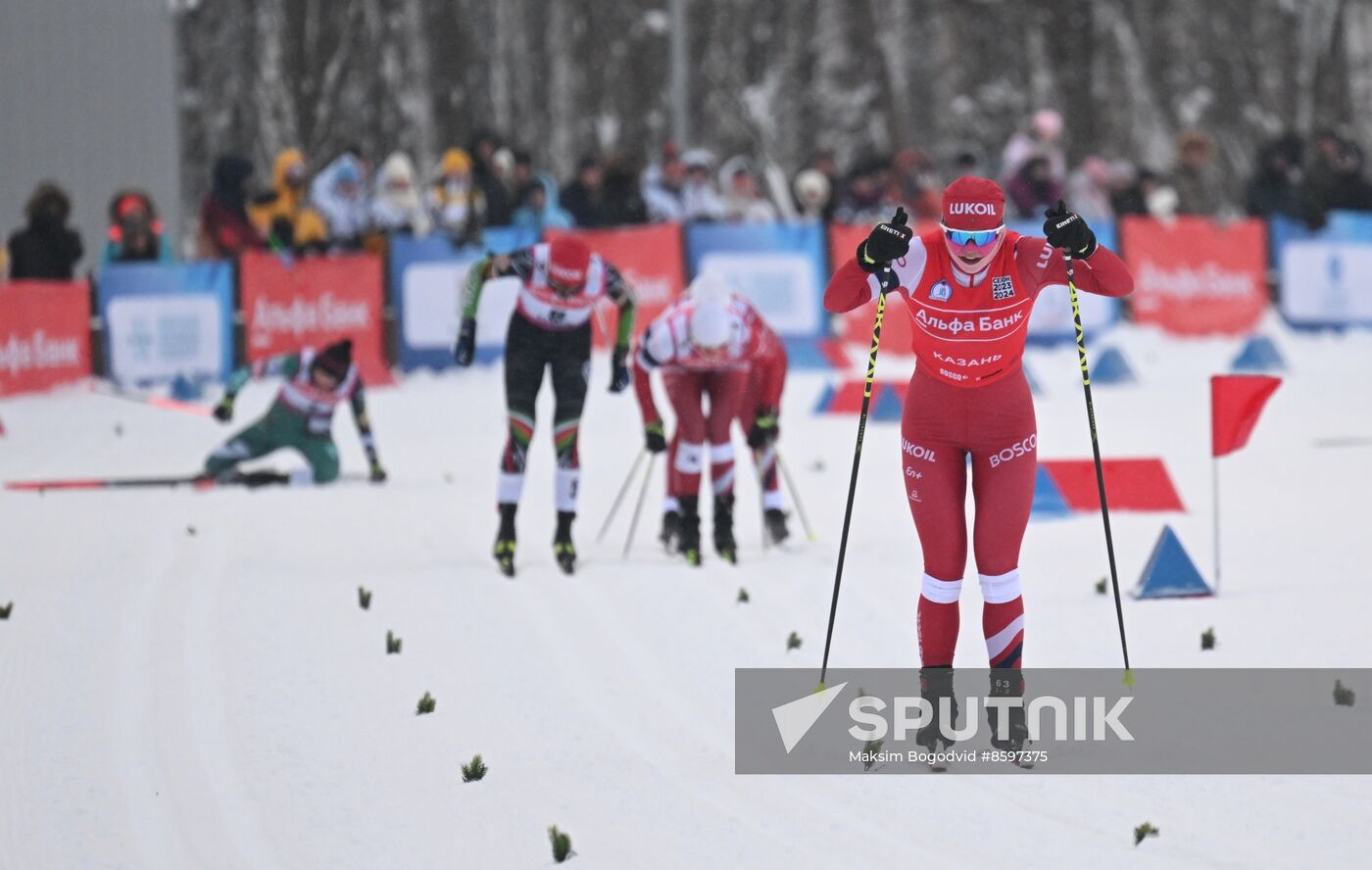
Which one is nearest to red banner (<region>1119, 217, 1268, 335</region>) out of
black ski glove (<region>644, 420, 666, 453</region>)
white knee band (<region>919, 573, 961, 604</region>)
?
black ski glove (<region>644, 420, 666, 453</region>)

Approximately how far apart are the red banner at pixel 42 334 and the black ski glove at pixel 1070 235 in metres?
13.3

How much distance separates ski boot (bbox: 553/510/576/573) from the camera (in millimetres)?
10258

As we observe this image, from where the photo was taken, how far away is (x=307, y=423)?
13.7 meters

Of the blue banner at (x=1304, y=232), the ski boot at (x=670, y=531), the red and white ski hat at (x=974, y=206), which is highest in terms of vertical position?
the red and white ski hat at (x=974, y=206)

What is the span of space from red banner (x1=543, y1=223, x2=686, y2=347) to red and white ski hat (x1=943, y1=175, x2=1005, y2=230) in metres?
13.5

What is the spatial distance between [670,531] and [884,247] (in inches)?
199

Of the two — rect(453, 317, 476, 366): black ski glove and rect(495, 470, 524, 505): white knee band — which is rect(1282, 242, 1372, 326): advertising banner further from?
rect(453, 317, 476, 366): black ski glove

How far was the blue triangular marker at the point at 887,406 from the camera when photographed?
15984 mm

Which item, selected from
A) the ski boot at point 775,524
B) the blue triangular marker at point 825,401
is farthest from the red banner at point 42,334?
the ski boot at point 775,524

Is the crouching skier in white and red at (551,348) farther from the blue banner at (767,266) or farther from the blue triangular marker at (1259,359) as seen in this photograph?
the blue triangular marker at (1259,359)

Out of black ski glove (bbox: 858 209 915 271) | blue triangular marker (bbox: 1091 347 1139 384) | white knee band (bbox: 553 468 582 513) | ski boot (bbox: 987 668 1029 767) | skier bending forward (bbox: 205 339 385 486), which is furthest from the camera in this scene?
blue triangular marker (bbox: 1091 347 1139 384)

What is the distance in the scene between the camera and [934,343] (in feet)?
21.3

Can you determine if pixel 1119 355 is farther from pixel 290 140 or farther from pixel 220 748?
pixel 290 140

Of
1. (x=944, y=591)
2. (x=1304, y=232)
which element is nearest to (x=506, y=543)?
(x=944, y=591)
